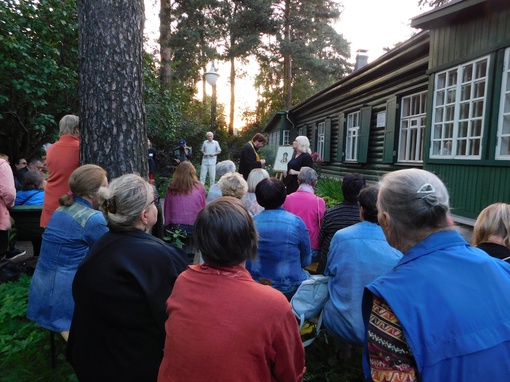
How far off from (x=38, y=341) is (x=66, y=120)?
2018mm

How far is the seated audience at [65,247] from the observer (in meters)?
2.48

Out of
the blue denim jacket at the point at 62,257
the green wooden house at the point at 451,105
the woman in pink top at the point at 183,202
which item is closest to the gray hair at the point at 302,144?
the woman in pink top at the point at 183,202

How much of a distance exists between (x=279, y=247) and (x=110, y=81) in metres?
2.07

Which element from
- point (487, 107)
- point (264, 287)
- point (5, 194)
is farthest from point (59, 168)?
point (487, 107)

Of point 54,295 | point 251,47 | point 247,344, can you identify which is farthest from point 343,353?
point 251,47

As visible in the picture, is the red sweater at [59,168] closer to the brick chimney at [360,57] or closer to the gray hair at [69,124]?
the gray hair at [69,124]

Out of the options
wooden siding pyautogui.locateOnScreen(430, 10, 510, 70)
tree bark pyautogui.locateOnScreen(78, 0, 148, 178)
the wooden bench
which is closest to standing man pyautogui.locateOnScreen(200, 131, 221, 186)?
wooden siding pyautogui.locateOnScreen(430, 10, 510, 70)

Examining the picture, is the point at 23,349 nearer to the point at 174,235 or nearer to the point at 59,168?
the point at 59,168

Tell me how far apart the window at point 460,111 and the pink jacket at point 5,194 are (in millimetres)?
6453

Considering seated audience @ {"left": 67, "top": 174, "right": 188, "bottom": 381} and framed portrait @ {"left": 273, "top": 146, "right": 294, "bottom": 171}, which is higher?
framed portrait @ {"left": 273, "top": 146, "right": 294, "bottom": 171}

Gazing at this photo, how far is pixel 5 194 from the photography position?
437 cm

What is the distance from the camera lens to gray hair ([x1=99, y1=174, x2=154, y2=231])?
72.2 inches

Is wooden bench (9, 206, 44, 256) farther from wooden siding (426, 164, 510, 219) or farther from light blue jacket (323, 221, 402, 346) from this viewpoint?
wooden siding (426, 164, 510, 219)

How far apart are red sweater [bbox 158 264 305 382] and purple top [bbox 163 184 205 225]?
3.24 meters
